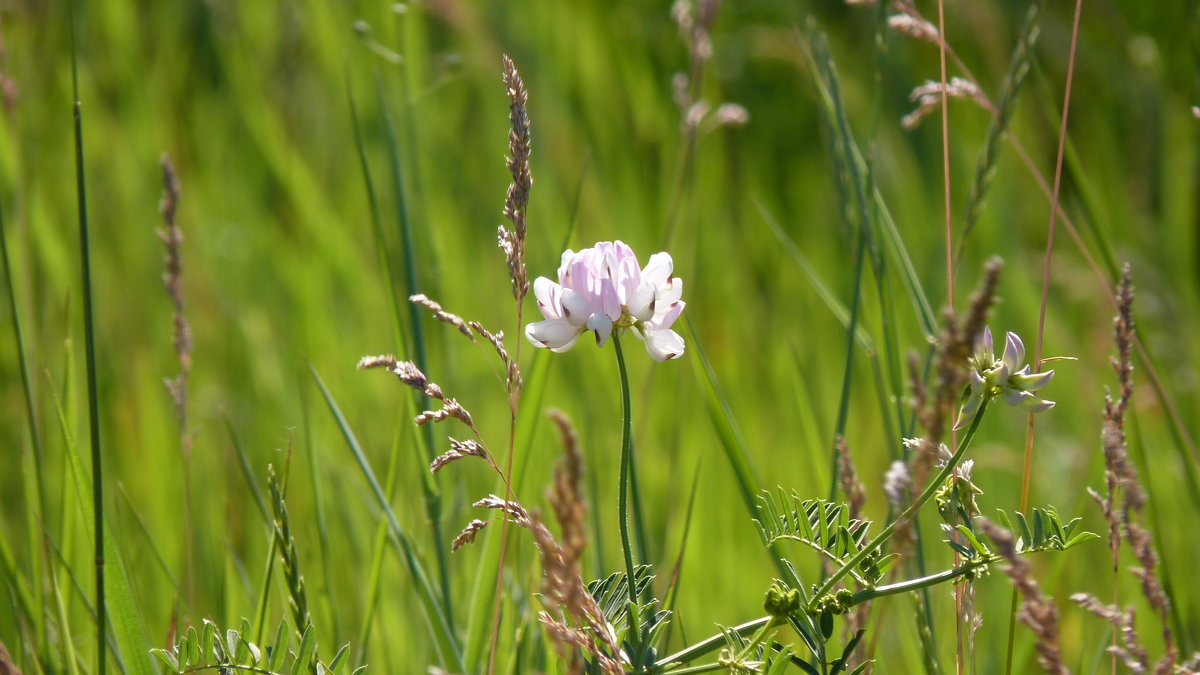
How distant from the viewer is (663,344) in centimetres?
86

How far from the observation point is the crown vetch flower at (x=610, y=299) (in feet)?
2.77

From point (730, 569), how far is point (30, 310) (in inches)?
45.5

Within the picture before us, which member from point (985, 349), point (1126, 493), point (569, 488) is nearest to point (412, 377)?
point (569, 488)

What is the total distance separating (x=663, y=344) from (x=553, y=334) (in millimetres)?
91

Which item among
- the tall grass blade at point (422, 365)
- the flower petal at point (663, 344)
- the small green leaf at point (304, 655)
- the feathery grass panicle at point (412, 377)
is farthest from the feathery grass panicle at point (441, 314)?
the tall grass blade at point (422, 365)

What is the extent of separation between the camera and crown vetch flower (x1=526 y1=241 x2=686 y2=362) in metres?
0.84

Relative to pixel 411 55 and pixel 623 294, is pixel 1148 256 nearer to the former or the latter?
pixel 411 55

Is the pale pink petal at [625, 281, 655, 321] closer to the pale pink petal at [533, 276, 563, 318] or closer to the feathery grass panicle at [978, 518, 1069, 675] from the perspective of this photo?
the pale pink petal at [533, 276, 563, 318]

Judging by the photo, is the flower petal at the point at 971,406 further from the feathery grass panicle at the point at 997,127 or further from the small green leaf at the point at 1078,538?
the feathery grass panicle at the point at 997,127

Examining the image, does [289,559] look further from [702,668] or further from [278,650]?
[702,668]

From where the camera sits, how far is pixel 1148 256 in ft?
8.38

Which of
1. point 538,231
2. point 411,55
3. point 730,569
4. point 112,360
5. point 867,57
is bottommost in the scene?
point 730,569

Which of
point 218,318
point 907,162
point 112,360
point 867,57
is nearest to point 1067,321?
point 907,162

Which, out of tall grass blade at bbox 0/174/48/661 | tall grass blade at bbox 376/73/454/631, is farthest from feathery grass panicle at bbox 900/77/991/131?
tall grass blade at bbox 0/174/48/661
